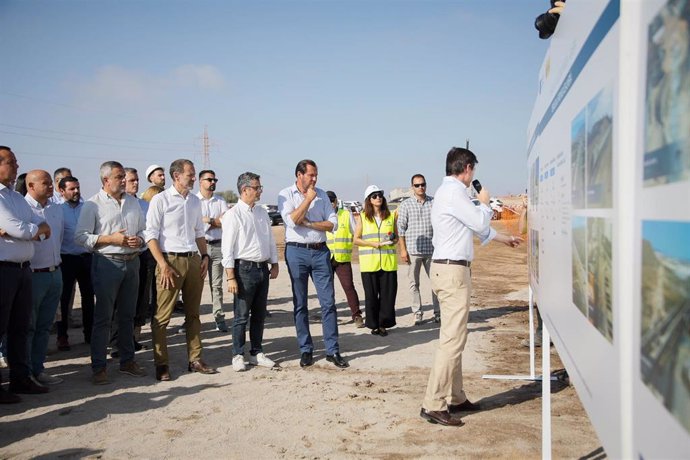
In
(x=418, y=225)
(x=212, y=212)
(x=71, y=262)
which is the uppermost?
(x=212, y=212)

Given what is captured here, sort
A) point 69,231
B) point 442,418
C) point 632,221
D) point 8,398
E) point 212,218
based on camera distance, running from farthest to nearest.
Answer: point 212,218 < point 69,231 < point 8,398 < point 442,418 < point 632,221

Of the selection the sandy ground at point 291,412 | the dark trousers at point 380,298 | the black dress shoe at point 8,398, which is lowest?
the sandy ground at point 291,412

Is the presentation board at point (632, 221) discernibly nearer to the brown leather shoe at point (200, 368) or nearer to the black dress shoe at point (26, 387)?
the brown leather shoe at point (200, 368)

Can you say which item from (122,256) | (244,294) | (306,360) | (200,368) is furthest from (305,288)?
(122,256)

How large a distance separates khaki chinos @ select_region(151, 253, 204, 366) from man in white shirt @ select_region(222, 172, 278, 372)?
351 mm

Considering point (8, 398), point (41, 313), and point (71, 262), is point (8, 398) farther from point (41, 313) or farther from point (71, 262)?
point (71, 262)

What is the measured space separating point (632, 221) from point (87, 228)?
5.39m

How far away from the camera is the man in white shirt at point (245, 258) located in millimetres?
6090

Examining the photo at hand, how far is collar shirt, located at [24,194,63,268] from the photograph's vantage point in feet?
19.3

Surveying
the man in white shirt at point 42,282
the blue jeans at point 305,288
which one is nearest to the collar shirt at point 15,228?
the man in white shirt at point 42,282

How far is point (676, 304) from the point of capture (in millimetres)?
1114

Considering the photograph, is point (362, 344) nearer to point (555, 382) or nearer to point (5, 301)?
point (555, 382)

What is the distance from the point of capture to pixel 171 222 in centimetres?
577

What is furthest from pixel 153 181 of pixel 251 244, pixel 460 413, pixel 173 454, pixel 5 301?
pixel 460 413
